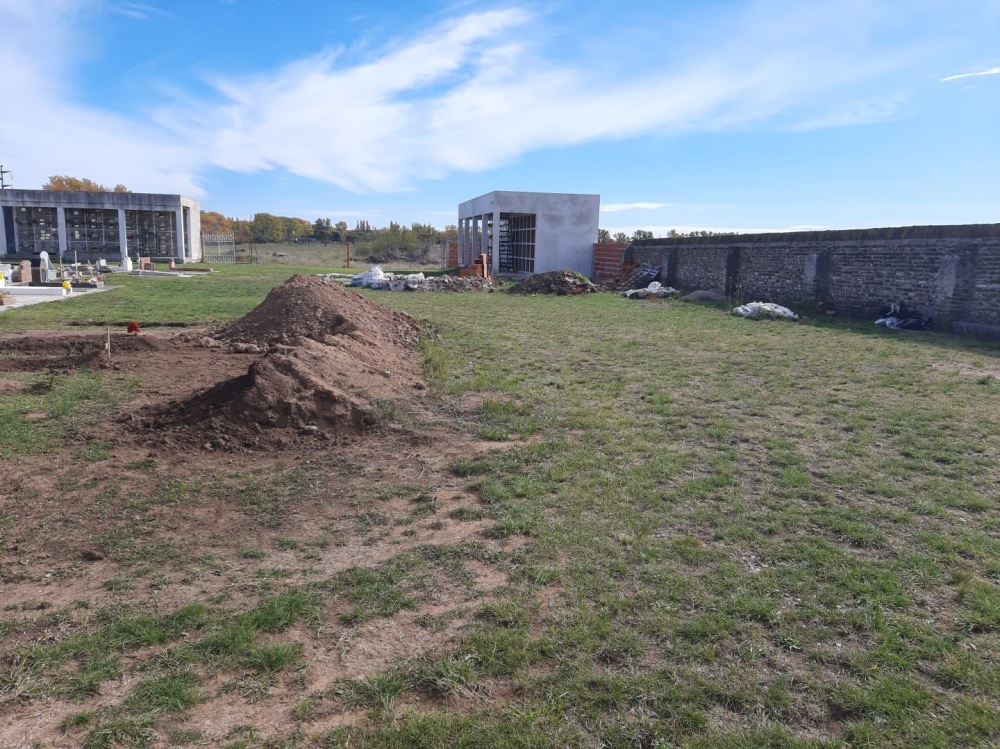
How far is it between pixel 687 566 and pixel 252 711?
2448 mm

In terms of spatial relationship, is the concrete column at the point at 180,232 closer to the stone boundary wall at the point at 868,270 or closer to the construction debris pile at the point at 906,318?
the stone boundary wall at the point at 868,270

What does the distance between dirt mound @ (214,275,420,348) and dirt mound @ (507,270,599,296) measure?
12.7 meters

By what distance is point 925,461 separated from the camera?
5.95 meters

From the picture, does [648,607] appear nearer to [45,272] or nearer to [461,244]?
[45,272]

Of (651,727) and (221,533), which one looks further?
(221,533)

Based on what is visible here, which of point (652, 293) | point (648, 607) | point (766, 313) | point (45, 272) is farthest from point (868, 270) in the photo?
point (45, 272)

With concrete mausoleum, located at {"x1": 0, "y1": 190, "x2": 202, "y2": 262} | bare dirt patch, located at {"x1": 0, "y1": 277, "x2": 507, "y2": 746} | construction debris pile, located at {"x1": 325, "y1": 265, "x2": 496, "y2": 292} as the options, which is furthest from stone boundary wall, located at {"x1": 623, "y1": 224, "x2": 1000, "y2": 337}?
concrete mausoleum, located at {"x1": 0, "y1": 190, "x2": 202, "y2": 262}

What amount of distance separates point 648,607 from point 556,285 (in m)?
22.7

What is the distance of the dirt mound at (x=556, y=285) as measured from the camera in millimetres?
25630

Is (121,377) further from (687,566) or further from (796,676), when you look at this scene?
(796,676)

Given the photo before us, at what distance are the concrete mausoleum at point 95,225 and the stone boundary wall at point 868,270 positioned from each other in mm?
34695

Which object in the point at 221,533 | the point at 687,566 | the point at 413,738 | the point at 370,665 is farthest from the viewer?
the point at 221,533

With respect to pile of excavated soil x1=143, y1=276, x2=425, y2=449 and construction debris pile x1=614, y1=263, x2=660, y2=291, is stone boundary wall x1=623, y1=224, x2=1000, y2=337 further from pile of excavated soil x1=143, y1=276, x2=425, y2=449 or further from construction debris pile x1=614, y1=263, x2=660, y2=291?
pile of excavated soil x1=143, y1=276, x2=425, y2=449

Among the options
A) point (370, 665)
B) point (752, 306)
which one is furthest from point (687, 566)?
point (752, 306)
